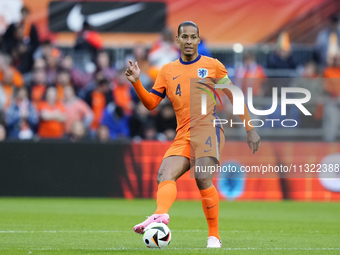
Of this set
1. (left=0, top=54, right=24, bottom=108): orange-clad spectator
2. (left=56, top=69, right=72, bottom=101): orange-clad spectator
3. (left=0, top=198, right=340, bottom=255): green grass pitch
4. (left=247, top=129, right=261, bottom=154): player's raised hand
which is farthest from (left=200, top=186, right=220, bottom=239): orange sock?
(left=0, top=54, right=24, bottom=108): orange-clad spectator

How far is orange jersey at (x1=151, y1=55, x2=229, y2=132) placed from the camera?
643 centimetres

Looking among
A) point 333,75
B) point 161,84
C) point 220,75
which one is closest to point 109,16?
point 333,75

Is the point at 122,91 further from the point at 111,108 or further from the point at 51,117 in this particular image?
the point at 51,117

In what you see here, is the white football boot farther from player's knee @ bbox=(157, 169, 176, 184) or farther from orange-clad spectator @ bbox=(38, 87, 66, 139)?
orange-clad spectator @ bbox=(38, 87, 66, 139)

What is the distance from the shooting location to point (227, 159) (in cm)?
1362

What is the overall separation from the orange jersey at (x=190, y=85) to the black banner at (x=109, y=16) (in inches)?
411

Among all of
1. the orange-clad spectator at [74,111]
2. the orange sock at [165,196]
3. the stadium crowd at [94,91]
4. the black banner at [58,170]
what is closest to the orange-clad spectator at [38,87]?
the stadium crowd at [94,91]

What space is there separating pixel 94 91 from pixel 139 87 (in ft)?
26.6

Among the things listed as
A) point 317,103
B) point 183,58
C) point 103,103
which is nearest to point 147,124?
point 103,103

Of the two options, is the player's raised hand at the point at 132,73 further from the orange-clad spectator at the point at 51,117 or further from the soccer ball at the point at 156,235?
the orange-clad spectator at the point at 51,117

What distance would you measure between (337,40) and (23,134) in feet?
27.2

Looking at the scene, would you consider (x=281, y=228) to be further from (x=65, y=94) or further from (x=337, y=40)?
(x=337, y=40)

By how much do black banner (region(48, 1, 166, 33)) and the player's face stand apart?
415 inches

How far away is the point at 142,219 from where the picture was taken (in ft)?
32.4
